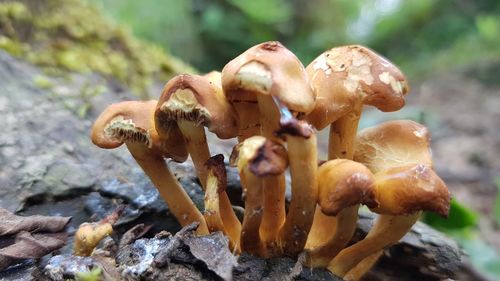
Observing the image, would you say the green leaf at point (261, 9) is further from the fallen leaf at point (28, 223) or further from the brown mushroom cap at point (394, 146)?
the fallen leaf at point (28, 223)

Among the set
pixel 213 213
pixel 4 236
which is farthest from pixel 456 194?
pixel 4 236

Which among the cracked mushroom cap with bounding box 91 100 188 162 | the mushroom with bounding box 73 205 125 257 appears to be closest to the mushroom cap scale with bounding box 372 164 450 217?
the cracked mushroom cap with bounding box 91 100 188 162

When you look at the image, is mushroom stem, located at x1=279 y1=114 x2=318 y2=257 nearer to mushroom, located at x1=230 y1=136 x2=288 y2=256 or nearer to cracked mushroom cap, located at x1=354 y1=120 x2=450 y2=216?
mushroom, located at x1=230 y1=136 x2=288 y2=256

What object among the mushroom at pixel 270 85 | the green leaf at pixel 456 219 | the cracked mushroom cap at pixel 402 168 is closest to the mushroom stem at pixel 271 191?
the mushroom at pixel 270 85

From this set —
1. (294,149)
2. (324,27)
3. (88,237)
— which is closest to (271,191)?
(294,149)

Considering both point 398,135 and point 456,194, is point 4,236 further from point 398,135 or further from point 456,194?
point 456,194

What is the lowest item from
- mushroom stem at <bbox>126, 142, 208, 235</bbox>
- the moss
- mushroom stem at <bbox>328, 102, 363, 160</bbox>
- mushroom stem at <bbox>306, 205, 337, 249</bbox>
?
mushroom stem at <bbox>306, 205, 337, 249</bbox>
